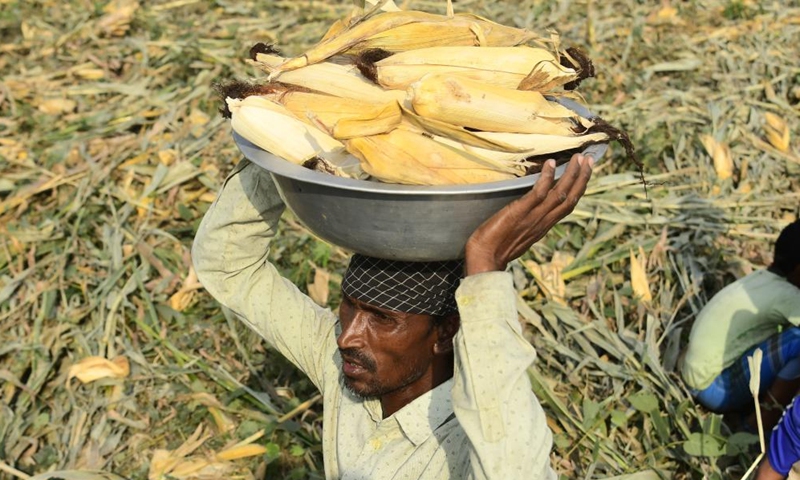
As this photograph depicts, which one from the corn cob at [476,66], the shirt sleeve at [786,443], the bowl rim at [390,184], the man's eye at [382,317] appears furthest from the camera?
the shirt sleeve at [786,443]

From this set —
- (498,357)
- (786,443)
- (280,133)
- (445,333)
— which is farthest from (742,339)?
(280,133)

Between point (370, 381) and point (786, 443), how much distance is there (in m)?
1.41

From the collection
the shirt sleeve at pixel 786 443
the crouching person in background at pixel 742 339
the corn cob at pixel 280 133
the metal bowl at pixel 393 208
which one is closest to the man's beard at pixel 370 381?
the metal bowl at pixel 393 208

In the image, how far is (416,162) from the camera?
154 cm

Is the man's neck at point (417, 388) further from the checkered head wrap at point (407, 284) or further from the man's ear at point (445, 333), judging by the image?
the checkered head wrap at point (407, 284)

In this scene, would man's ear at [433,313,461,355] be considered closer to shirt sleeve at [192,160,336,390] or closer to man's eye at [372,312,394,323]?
man's eye at [372,312,394,323]

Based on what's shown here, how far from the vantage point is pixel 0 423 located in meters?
3.60

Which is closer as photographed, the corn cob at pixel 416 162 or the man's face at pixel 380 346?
the corn cob at pixel 416 162

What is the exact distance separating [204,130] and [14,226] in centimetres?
115

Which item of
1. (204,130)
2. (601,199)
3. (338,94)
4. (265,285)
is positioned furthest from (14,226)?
(338,94)

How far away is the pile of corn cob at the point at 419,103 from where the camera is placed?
1556 mm

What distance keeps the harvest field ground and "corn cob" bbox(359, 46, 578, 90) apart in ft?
3.01

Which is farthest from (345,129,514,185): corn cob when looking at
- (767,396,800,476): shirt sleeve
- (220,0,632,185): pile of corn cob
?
(767,396,800,476): shirt sleeve

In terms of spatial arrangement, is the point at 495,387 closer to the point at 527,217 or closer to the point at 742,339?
the point at 527,217
